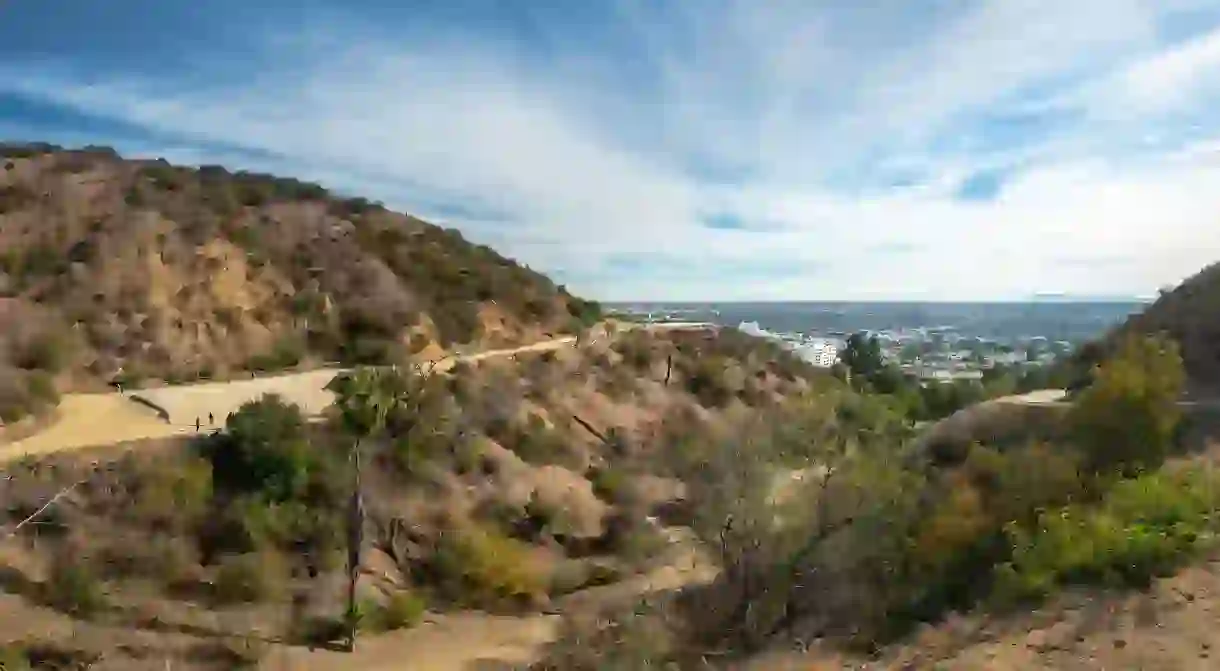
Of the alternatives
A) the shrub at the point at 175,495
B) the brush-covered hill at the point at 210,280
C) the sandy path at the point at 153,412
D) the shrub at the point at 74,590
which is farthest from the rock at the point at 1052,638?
the brush-covered hill at the point at 210,280

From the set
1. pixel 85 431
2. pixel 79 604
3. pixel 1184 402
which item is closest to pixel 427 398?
pixel 85 431

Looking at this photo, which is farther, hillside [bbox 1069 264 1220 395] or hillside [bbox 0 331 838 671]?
hillside [bbox 1069 264 1220 395]

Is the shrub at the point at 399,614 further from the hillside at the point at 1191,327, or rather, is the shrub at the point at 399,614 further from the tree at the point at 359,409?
the hillside at the point at 1191,327

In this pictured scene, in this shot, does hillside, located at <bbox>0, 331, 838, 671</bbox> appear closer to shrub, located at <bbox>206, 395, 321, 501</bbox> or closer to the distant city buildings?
shrub, located at <bbox>206, 395, 321, 501</bbox>

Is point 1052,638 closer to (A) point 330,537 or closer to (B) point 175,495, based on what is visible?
(A) point 330,537

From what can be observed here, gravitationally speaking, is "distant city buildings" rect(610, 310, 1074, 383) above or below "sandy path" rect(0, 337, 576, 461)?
below

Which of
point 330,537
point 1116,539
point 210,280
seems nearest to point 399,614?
point 330,537

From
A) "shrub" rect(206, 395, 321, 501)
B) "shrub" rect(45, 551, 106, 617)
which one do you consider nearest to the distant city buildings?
"shrub" rect(206, 395, 321, 501)
